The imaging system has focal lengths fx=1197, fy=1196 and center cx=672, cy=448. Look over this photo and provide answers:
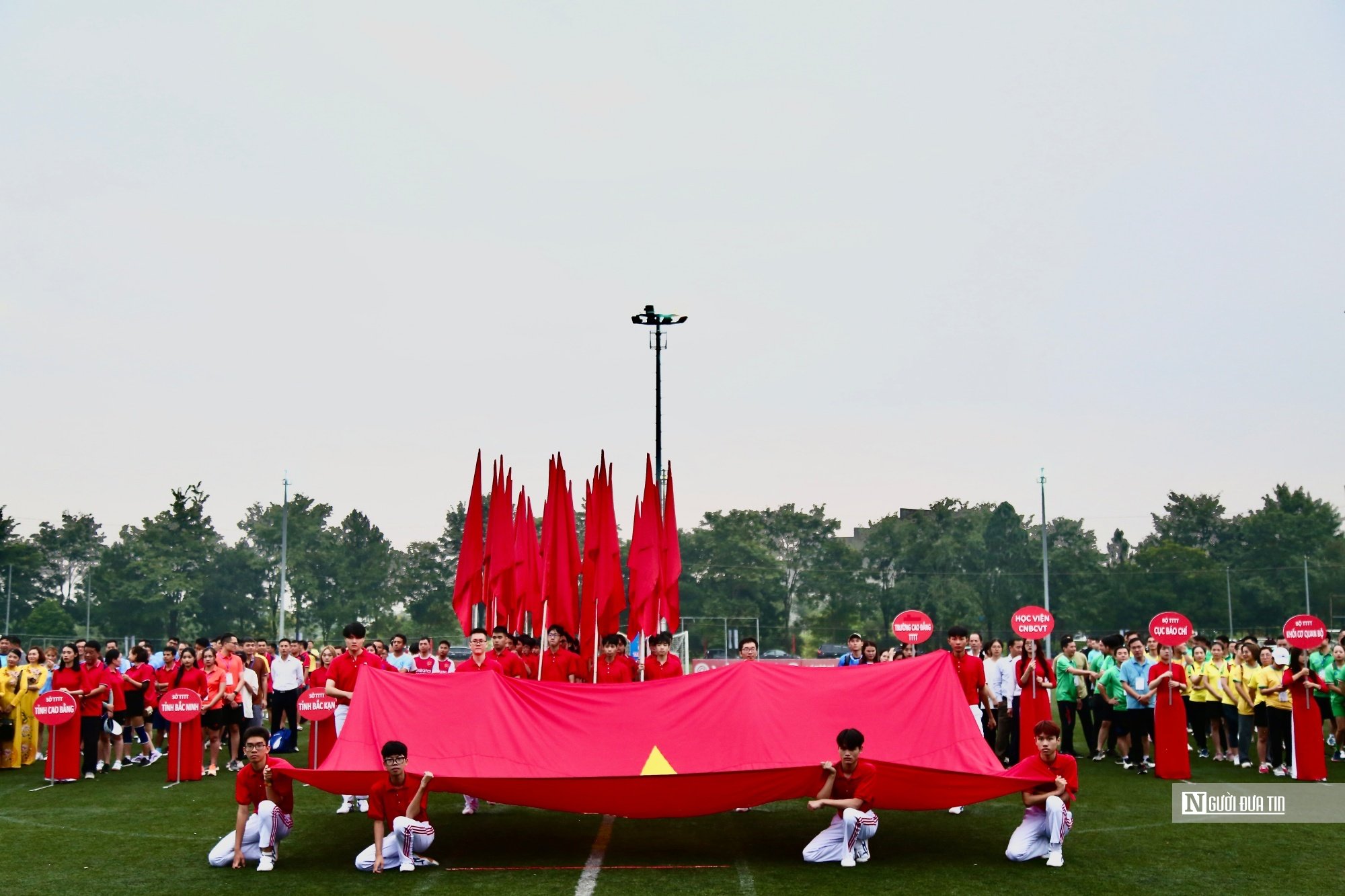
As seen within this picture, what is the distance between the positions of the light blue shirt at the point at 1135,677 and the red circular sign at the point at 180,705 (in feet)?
40.0

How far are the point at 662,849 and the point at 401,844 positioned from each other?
227 centimetres

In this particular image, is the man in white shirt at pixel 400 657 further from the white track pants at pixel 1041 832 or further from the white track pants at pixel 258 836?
the white track pants at pixel 1041 832

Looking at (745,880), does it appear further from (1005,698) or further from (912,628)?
(1005,698)

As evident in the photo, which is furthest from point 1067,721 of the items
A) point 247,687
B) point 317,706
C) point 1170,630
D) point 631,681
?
point 247,687

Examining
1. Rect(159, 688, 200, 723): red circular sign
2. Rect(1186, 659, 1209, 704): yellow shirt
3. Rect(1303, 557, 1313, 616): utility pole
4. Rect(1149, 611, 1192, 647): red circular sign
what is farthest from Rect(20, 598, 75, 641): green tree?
Rect(1303, 557, 1313, 616): utility pole

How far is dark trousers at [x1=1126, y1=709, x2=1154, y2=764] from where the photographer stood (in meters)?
16.0

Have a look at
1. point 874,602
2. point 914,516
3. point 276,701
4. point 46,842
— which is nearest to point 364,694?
point 46,842

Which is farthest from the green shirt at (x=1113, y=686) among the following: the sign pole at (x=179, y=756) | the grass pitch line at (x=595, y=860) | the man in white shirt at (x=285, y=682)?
the sign pole at (x=179, y=756)

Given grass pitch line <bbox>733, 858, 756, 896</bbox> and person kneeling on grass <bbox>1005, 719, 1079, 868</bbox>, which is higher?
person kneeling on grass <bbox>1005, 719, 1079, 868</bbox>

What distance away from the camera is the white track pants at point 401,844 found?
9.34m

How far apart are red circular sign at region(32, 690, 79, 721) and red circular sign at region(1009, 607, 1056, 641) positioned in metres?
12.0

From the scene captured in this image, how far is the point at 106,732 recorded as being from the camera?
1698 centimetres

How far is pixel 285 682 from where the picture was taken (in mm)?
17469
